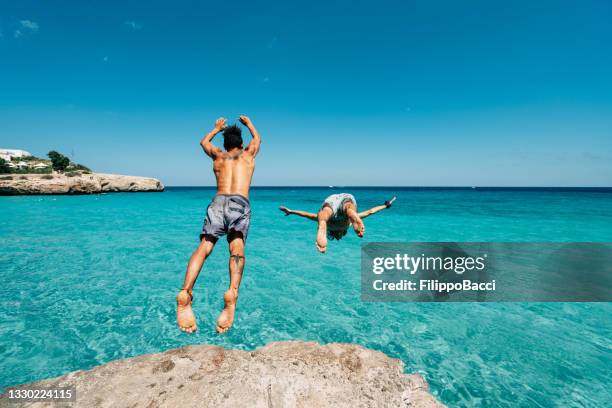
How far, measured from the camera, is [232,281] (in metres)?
3.94

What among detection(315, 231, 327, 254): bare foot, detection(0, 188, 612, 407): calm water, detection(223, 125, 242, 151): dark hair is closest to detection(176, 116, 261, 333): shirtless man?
detection(223, 125, 242, 151): dark hair

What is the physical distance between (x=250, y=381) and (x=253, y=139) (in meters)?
4.25

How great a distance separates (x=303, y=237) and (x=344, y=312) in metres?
13.3

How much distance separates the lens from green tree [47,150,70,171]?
69.3 metres

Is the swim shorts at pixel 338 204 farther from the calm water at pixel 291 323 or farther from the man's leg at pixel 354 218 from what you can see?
the calm water at pixel 291 323

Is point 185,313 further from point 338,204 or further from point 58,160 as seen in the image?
point 58,160

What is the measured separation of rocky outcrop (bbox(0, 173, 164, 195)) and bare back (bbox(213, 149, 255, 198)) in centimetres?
7630

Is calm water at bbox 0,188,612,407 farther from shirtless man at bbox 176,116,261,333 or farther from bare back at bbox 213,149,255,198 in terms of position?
bare back at bbox 213,149,255,198

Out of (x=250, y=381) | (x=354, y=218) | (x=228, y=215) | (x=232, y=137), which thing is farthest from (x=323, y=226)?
(x=250, y=381)

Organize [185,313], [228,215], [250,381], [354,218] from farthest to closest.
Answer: [354,218] → [250,381] → [228,215] → [185,313]

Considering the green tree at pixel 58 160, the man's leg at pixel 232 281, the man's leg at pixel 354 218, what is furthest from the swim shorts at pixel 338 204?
the green tree at pixel 58 160

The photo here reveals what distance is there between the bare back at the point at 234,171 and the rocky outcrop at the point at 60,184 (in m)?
76.3

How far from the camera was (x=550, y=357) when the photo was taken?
773cm

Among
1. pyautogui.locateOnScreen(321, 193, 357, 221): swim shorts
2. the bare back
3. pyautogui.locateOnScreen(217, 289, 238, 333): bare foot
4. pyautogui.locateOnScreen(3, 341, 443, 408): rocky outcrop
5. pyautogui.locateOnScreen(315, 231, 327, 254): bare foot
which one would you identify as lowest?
pyautogui.locateOnScreen(3, 341, 443, 408): rocky outcrop
